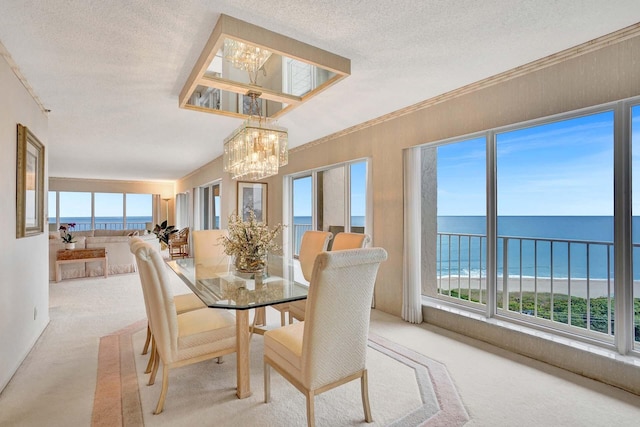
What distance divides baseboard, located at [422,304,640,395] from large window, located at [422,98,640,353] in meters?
0.14

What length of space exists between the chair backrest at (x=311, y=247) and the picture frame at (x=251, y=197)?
333cm

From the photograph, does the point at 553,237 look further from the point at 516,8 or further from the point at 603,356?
the point at 516,8

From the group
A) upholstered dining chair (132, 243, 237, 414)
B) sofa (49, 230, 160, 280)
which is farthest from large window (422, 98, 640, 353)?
sofa (49, 230, 160, 280)

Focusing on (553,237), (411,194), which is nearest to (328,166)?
(411,194)

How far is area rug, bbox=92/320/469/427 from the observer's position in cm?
185

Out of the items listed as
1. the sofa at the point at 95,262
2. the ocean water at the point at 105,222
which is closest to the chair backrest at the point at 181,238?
the sofa at the point at 95,262

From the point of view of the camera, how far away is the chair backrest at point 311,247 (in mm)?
3334

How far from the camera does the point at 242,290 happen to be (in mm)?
2268

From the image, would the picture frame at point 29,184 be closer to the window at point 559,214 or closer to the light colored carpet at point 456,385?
the light colored carpet at point 456,385

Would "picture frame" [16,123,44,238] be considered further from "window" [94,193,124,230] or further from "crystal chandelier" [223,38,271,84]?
"window" [94,193,124,230]

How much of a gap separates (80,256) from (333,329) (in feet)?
20.3

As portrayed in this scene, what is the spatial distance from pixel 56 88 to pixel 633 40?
4805mm

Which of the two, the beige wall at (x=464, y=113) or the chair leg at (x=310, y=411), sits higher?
the beige wall at (x=464, y=113)

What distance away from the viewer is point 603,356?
7.36ft
